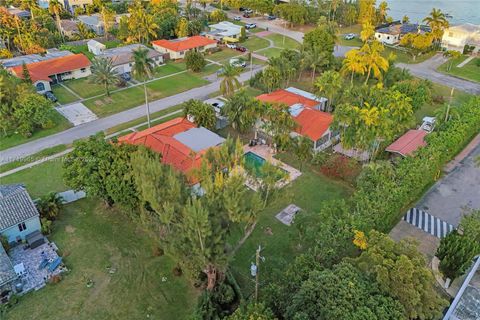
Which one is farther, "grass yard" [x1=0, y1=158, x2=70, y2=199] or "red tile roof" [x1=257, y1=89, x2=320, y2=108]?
"red tile roof" [x1=257, y1=89, x2=320, y2=108]

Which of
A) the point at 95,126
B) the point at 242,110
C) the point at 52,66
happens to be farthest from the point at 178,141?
the point at 52,66

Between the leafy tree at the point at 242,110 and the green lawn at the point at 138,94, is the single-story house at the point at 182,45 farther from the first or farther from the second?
the leafy tree at the point at 242,110

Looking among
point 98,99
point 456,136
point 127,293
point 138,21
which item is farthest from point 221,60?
point 127,293

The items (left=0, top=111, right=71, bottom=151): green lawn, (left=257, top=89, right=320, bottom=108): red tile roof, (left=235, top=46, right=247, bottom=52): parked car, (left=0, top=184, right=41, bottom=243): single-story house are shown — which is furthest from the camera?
(left=235, top=46, right=247, bottom=52): parked car

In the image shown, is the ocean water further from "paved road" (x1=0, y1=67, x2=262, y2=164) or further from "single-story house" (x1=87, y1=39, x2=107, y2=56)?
"single-story house" (x1=87, y1=39, x2=107, y2=56)

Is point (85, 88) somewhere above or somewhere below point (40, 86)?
below

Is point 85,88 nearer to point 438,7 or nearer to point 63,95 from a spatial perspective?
point 63,95

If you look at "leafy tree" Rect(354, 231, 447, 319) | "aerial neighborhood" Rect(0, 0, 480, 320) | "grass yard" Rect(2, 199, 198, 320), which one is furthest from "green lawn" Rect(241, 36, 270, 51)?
"leafy tree" Rect(354, 231, 447, 319)
